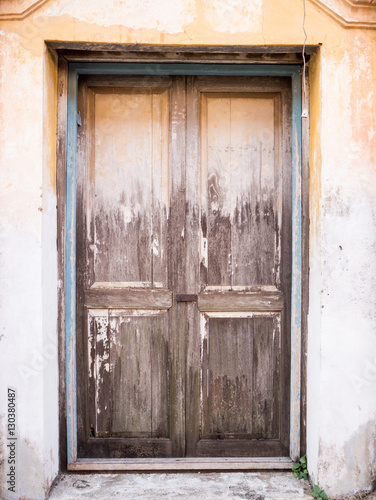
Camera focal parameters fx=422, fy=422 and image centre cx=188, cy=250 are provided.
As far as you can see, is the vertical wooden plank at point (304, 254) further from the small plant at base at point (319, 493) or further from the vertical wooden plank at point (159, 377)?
the vertical wooden plank at point (159, 377)

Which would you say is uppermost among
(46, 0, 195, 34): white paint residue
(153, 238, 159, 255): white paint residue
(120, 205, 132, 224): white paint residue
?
(46, 0, 195, 34): white paint residue

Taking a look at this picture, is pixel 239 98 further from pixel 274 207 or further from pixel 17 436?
pixel 17 436

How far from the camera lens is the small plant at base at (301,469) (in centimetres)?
270

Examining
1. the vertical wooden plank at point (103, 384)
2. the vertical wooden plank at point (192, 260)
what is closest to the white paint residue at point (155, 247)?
the vertical wooden plank at point (192, 260)

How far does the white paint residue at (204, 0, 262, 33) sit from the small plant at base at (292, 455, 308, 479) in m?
2.66

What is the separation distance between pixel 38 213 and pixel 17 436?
4.33 ft

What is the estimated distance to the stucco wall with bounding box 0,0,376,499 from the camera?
7.91 ft

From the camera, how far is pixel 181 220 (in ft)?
9.21

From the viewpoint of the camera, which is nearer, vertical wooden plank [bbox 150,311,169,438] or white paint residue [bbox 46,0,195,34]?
white paint residue [bbox 46,0,195,34]

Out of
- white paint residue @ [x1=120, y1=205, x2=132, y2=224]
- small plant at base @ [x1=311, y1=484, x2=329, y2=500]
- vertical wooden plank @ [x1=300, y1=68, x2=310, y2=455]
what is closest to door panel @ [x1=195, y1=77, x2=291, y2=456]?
vertical wooden plank @ [x1=300, y1=68, x2=310, y2=455]

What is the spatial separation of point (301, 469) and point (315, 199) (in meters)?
1.75

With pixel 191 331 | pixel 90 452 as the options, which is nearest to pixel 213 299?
pixel 191 331

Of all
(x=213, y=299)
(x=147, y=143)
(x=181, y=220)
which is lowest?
(x=213, y=299)

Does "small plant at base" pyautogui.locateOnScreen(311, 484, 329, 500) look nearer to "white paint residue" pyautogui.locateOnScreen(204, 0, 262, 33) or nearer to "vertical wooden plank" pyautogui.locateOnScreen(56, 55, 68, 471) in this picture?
"vertical wooden plank" pyautogui.locateOnScreen(56, 55, 68, 471)
